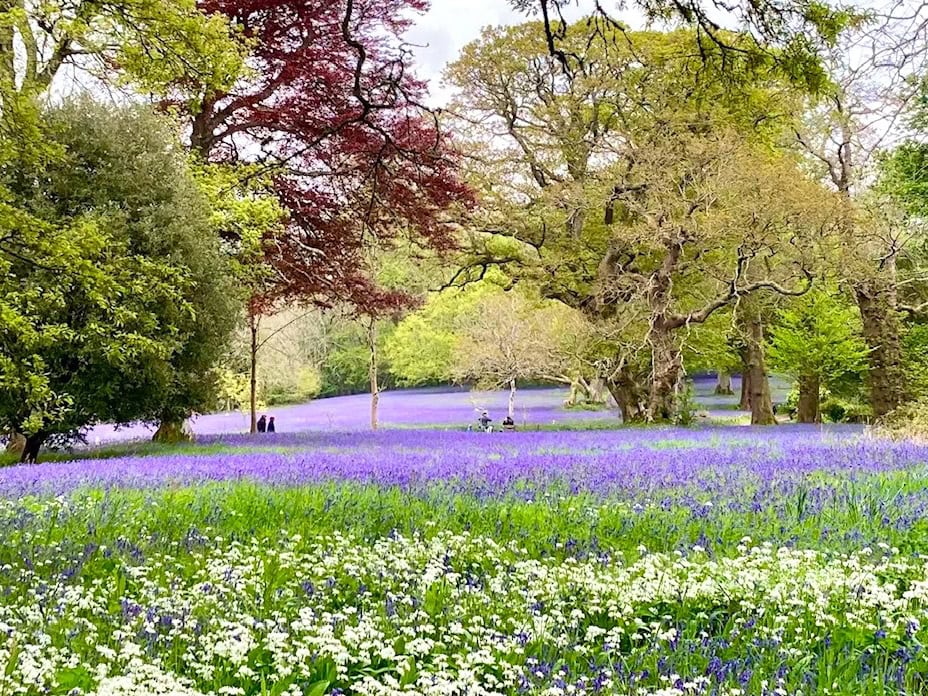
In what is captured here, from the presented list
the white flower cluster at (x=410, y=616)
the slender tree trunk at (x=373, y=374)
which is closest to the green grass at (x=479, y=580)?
the white flower cluster at (x=410, y=616)

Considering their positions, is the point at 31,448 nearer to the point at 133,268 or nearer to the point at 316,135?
the point at 133,268

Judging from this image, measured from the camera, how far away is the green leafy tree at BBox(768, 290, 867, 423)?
85.4 feet

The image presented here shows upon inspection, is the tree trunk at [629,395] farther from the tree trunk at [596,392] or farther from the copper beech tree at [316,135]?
the tree trunk at [596,392]

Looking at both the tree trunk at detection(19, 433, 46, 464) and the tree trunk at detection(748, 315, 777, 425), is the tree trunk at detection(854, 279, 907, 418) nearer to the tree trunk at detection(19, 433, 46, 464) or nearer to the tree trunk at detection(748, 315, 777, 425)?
the tree trunk at detection(748, 315, 777, 425)

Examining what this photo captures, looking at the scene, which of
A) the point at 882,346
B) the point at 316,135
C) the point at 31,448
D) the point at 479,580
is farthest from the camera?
the point at 882,346

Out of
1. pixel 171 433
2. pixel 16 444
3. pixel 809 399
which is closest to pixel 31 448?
pixel 16 444

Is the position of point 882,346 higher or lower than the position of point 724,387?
higher

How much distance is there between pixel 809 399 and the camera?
30.1 metres

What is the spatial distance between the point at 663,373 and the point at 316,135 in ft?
42.8

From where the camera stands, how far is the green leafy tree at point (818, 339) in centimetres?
2602

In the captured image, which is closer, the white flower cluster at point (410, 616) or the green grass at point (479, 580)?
the white flower cluster at point (410, 616)

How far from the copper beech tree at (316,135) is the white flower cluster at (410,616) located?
11.5m

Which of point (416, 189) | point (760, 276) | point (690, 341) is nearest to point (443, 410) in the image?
point (690, 341)

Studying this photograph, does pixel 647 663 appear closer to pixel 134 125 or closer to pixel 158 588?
pixel 158 588
